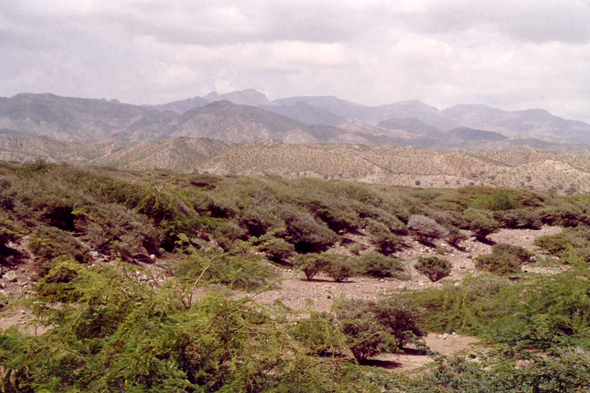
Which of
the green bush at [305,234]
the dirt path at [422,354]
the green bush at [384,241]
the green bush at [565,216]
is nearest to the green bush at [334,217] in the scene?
the green bush at [384,241]

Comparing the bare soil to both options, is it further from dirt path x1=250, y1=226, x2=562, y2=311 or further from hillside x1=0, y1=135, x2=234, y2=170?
hillside x1=0, y1=135, x2=234, y2=170

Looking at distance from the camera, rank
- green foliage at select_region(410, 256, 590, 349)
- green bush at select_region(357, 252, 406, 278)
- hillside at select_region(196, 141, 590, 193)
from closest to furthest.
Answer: green foliage at select_region(410, 256, 590, 349)
green bush at select_region(357, 252, 406, 278)
hillside at select_region(196, 141, 590, 193)

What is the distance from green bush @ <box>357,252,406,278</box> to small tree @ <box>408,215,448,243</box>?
8985mm

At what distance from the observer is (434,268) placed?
1535cm

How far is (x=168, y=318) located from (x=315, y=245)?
53.0ft

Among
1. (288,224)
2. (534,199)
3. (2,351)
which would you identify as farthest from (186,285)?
(534,199)

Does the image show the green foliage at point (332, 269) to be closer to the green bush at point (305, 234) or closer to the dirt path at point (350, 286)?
the dirt path at point (350, 286)

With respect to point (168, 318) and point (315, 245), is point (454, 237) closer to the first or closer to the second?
point (315, 245)

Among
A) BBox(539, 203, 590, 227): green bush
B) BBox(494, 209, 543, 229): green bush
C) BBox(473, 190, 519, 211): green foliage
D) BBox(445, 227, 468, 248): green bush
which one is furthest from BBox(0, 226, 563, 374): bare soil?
BBox(473, 190, 519, 211): green foliage

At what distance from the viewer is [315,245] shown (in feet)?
64.8

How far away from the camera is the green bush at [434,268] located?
15.1 meters

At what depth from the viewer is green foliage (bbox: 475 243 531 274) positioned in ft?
49.0

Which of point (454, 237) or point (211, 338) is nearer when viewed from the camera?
point (211, 338)

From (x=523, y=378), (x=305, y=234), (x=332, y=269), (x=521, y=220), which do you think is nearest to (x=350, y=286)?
(x=332, y=269)
